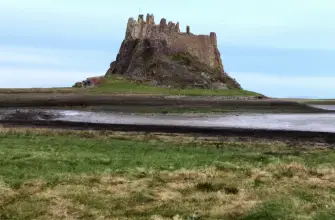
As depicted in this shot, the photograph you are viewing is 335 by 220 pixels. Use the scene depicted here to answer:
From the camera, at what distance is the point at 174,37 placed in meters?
173

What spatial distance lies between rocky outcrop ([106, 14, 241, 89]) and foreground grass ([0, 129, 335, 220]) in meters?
129

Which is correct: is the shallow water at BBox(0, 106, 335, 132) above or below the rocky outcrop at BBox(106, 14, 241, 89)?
below

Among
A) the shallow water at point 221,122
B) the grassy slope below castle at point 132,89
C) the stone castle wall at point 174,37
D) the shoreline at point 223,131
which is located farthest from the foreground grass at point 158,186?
the stone castle wall at point 174,37

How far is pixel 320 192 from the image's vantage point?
14.9 meters

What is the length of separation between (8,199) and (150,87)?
126 m

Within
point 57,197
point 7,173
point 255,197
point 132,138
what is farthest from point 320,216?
point 132,138

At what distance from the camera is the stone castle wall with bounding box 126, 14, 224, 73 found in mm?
170875

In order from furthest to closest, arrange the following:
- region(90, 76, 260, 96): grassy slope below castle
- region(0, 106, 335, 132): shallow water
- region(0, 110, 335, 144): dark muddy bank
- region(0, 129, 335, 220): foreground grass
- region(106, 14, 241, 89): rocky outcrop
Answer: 1. region(106, 14, 241, 89): rocky outcrop
2. region(90, 76, 260, 96): grassy slope below castle
3. region(0, 106, 335, 132): shallow water
4. region(0, 110, 335, 144): dark muddy bank
5. region(0, 129, 335, 220): foreground grass

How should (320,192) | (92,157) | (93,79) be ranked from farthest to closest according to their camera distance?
(93,79) < (92,157) < (320,192)

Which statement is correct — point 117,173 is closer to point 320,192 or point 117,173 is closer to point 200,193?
point 200,193

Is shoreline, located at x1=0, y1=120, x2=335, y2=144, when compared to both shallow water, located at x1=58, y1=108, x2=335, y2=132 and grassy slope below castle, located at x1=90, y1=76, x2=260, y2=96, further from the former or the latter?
grassy slope below castle, located at x1=90, y1=76, x2=260, y2=96

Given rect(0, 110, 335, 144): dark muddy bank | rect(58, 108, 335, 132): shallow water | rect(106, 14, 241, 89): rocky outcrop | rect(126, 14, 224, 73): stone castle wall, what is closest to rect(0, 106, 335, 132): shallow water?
rect(58, 108, 335, 132): shallow water

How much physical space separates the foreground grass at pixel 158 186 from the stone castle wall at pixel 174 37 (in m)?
148

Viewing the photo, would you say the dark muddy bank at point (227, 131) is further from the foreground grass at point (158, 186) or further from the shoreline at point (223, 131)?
the foreground grass at point (158, 186)
